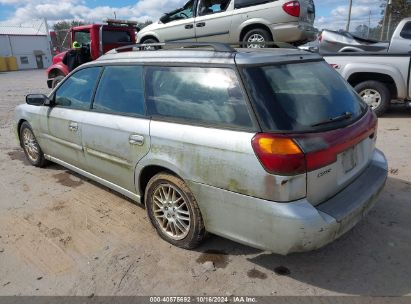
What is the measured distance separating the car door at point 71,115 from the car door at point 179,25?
5533mm

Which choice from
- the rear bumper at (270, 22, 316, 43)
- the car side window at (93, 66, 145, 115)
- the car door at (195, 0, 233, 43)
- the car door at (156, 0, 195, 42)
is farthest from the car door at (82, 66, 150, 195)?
the car door at (156, 0, 195, 42)

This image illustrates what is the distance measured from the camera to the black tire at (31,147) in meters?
5.33

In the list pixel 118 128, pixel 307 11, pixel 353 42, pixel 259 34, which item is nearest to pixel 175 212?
pixel 118 128

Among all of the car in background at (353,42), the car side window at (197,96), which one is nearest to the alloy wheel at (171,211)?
the car side window at (197,96)

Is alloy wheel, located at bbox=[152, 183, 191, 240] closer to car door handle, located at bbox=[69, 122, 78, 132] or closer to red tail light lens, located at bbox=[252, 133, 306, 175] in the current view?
red tail light lens, located at bbox=[252, 133, 306, 175]

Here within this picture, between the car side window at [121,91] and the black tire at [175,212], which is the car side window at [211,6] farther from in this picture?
the black tire at [175,212]

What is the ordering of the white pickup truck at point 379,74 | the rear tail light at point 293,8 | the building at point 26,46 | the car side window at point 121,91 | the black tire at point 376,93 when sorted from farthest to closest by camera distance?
the building at point 26,46
the rear tail light at point 293,8
the black tire at point 376,93
the white pickup truck at point 379,74
the car side window at point 121,91

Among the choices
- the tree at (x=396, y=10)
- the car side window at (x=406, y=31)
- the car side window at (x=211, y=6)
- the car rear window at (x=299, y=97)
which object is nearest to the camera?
the car rear window at (x=299, y=97)

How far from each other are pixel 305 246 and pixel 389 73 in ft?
20.6

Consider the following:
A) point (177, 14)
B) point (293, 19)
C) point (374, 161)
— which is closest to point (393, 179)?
point (374, 161)

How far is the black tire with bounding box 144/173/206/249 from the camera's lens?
304 cm

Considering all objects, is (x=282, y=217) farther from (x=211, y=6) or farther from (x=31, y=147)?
(x=211, y=6)

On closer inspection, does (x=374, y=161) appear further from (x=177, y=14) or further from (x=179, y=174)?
(x=177, y=14)

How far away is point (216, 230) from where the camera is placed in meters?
2.91
